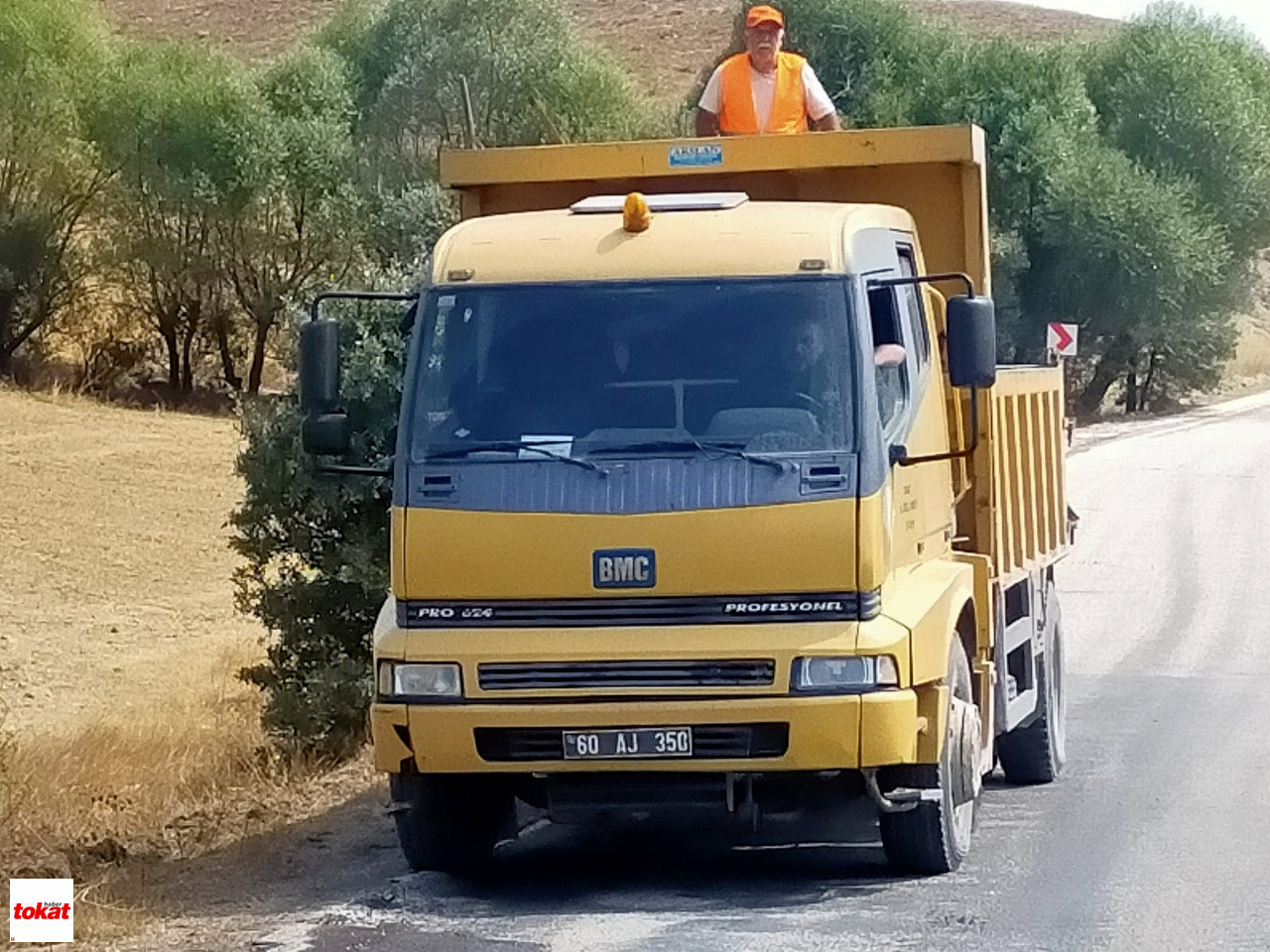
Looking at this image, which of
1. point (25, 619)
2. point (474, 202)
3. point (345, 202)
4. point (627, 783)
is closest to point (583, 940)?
point (627, 783)

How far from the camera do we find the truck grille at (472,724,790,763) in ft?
25.2

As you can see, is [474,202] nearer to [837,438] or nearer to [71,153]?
[837,438]

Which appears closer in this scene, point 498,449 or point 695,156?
point 498,449

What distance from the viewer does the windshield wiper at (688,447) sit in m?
7.81

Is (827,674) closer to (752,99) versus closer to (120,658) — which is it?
(752,99)

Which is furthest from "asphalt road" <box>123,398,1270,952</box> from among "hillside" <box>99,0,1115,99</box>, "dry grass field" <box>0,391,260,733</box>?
"hillside" <box>99,0,1115,99</box>

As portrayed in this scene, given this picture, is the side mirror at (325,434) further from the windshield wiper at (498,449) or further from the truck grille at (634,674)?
the truck grille at (634,674)

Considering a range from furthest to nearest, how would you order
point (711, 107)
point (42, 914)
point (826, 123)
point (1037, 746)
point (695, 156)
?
point (1037, 746), point (711, 107), point (826, 123), point (695, 156), point (42, 914)

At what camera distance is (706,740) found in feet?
25.3

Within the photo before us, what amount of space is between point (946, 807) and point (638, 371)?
1964 millimetres

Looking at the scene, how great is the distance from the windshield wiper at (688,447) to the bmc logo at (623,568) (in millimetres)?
384

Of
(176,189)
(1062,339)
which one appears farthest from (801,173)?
(176,189)

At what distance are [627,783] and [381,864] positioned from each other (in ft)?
5.25

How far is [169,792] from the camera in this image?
1182cm
